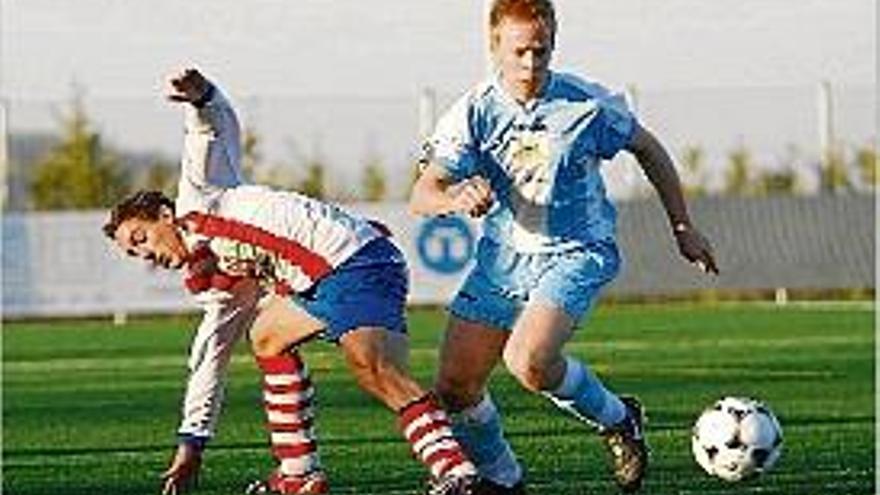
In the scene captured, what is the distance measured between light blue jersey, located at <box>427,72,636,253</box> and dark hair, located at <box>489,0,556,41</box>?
31 centimetres

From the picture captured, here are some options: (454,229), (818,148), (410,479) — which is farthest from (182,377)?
(818,148)

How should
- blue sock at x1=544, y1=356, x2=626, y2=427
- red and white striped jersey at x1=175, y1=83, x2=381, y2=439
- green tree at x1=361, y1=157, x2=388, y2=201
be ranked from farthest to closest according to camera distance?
1. green tree at x1=361, y1=157, x2=388, y2=201
2. blue sock at x1=544, y1=356, x2=626, y2=427
3. red and white striped jersey at x1=175, y1=83, x2=381, y2=439

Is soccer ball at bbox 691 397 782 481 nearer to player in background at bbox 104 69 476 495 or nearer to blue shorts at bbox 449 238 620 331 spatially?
blue shorts at bbox 449 238 620 331

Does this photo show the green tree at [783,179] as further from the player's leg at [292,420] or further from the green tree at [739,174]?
the player's leg at [292,420]

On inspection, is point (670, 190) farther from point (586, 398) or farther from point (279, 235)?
point (279, 235)

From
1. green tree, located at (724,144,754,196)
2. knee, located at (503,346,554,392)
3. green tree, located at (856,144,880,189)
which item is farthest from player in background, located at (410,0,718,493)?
green tree, located at (856,144,880,189)

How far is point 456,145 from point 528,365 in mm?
834

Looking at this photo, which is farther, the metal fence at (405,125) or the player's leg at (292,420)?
the metal fence at (405,125)

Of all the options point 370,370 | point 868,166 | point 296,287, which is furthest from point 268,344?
point 868,166

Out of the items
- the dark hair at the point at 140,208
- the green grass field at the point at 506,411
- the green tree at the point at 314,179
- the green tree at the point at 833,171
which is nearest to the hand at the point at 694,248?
the green grass field at the point at 506,411

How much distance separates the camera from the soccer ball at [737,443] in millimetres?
10898

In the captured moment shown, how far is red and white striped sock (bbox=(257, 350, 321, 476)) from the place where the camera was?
35.4 feet

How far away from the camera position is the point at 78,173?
44.8 metres

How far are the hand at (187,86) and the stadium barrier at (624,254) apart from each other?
982 inches
